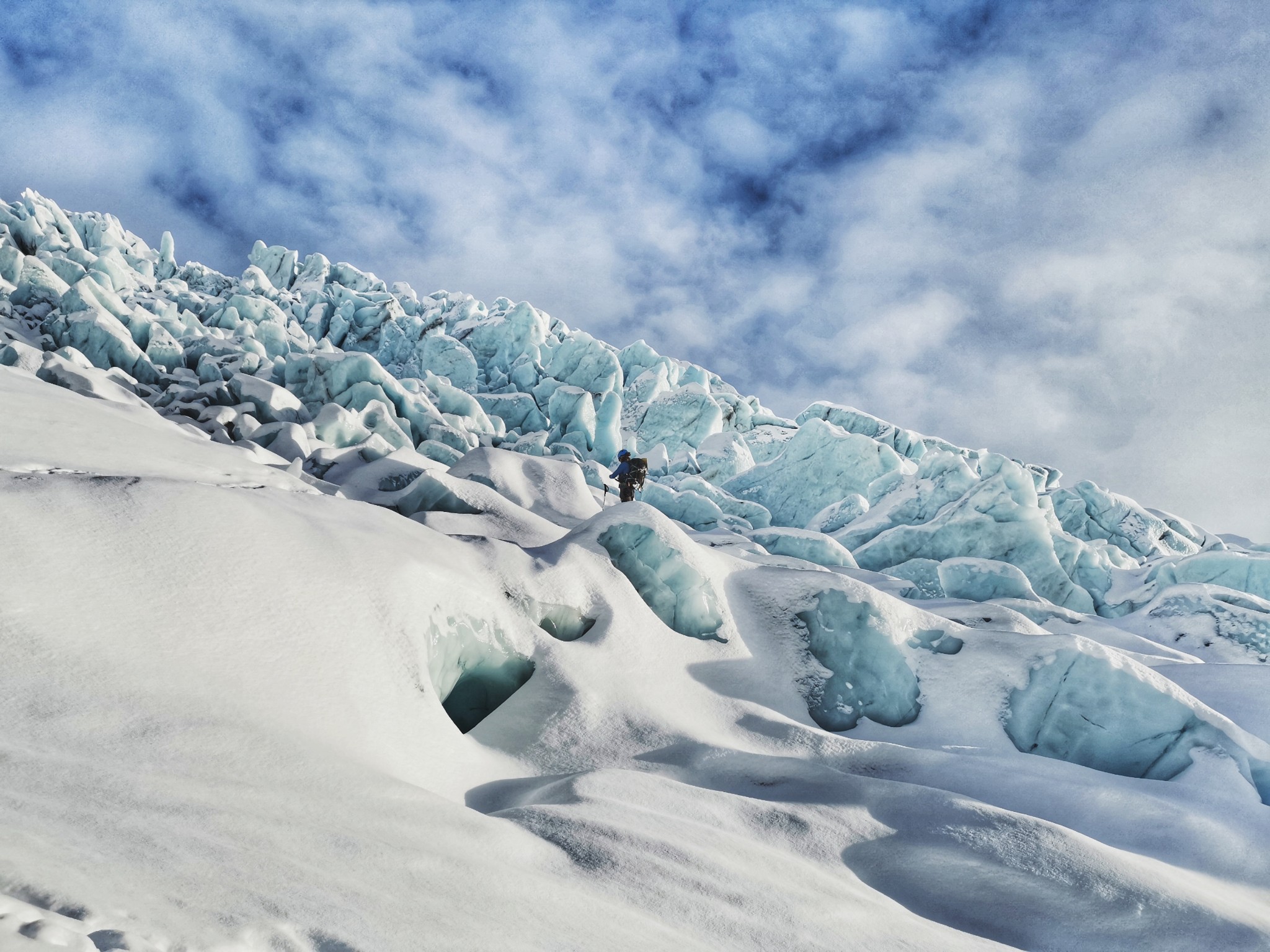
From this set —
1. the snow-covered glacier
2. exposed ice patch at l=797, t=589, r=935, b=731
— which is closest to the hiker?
the snow-covered glacier

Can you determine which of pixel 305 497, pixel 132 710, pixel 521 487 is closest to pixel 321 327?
pixel 521 487

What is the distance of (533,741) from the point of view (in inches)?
158

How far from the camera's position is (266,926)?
61.6 inches

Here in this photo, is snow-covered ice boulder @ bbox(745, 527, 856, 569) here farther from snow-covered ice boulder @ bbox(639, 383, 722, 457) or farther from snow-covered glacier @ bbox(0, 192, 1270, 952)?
snow-covered ice boulder @ bbox(639, 383, 722, 457)

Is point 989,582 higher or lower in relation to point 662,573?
higher

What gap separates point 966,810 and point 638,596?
112 inches

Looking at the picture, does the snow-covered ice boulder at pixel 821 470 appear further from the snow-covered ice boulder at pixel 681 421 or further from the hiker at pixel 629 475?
the hiker at pixel 629 475

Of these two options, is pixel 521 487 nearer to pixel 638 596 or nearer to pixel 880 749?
pixel 638 596

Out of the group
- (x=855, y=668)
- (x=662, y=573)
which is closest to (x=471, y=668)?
(x=662, y=573)

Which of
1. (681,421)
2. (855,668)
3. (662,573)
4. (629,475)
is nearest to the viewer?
(855,668)

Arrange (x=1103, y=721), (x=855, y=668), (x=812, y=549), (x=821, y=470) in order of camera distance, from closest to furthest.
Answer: (x=1103, y=721) → (x=855, y=668) → (x=812, y=549) → (x=821, y=470)

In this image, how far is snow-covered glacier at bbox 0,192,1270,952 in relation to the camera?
1.94 m

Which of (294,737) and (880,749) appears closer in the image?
(294,737)

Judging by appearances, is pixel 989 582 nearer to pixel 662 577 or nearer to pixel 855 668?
pixel 855 668
